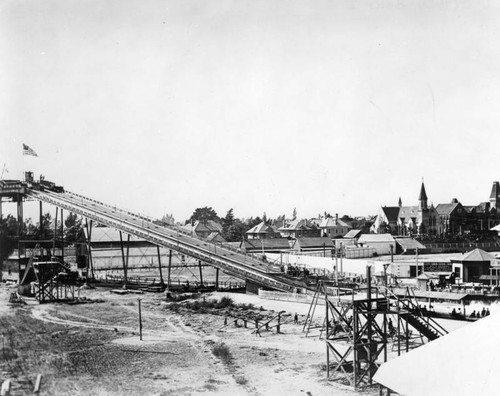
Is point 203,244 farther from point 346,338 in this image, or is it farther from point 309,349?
point 346,338

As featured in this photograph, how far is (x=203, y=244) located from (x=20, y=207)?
105ft

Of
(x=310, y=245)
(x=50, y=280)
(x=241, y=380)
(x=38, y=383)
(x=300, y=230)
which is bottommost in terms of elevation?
(x=241, y=380)

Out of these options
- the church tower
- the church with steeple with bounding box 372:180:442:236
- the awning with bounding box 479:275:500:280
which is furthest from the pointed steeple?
the awning with bounding box 479:275:500:280

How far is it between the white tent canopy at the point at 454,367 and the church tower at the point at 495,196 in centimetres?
13130

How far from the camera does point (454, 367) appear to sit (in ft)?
54.3

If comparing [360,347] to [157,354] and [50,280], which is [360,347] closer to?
[157,354]

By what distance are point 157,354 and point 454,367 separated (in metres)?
21.1

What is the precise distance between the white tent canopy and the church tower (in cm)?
13130

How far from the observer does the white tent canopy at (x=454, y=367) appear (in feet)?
51.1

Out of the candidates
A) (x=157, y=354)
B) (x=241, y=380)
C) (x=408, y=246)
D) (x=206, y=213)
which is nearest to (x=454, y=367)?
(x=241, y=380)

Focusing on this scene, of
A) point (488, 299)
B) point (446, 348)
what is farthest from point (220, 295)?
point (446, 348)

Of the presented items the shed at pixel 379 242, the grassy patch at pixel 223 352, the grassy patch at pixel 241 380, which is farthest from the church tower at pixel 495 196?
the grassy patch at pixel 241 380

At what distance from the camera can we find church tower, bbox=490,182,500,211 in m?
139

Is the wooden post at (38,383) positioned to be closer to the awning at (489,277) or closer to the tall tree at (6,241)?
the awning at (489,277)
